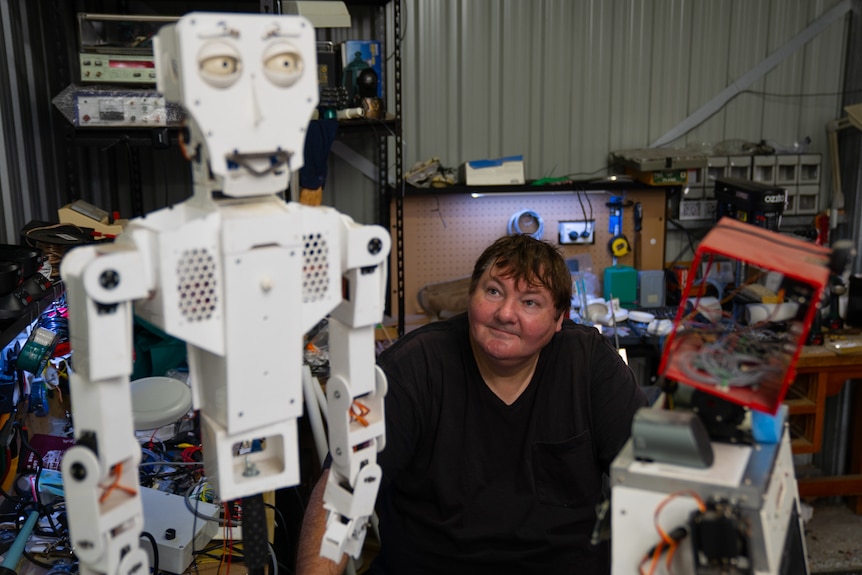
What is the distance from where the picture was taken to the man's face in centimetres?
200

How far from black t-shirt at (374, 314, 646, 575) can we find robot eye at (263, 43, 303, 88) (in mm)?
937

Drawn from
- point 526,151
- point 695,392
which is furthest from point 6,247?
point 526,151

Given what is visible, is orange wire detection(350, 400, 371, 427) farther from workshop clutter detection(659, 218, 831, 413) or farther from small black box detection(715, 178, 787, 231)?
small black box detection(715, 178, 787, 231)

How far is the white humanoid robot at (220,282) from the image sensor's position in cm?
122

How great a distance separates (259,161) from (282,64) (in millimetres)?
144

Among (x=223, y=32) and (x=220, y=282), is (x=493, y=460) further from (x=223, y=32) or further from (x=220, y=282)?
(x=223, y=32)

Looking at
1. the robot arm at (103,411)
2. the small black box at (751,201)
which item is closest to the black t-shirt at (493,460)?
the robot arm at (103,411)

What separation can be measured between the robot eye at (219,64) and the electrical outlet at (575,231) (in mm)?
2947

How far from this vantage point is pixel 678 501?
1227 mm

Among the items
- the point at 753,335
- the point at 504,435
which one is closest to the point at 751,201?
the point at 504,435

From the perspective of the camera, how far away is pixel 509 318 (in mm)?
1999

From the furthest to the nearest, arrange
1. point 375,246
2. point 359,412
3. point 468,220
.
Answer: point 468,220 → point 359,412 → point 375,246

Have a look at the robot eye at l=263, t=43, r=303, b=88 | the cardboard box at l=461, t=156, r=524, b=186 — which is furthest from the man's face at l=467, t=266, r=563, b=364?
the cardboard box at l=461, t=156, r=524, b=186

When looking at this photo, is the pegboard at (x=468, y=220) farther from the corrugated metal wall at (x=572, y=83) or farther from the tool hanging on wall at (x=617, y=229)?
the corrugated metal wall at (x=572, y=83)
